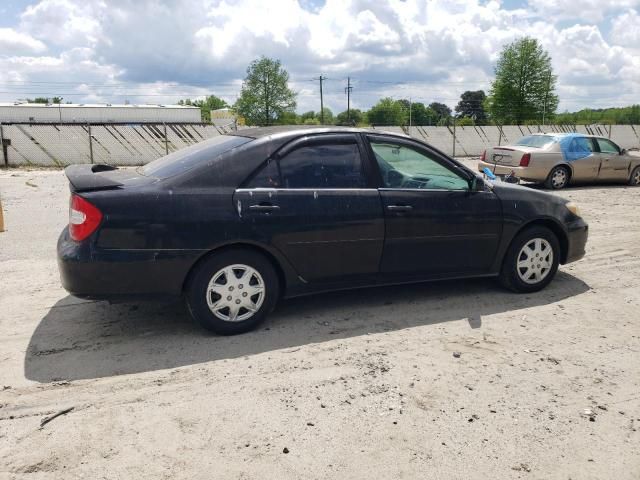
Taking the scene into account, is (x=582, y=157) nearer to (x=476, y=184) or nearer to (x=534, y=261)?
(x=534, y=261)

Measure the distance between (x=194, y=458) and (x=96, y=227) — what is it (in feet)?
6.07

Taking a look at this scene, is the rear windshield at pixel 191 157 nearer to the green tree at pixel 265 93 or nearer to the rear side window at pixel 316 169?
the rear side window at pixel 316 169

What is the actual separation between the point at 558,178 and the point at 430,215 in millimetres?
10274

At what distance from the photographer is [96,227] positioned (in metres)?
3.87

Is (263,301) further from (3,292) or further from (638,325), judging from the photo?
(638,325)

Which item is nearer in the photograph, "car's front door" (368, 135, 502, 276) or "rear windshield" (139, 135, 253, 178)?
"rear windshield" (139, 135, 253, 178)

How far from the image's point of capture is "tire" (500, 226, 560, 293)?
5.31 metres

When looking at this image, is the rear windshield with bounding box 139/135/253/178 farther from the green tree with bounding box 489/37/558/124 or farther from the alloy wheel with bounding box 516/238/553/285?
the green tree with bounding box 489/37/558/124

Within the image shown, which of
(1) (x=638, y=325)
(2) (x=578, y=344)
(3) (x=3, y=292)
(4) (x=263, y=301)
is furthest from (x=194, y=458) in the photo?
(1) (x=638, y=325)

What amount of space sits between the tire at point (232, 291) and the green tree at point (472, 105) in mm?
78731

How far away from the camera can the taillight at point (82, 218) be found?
387 cm

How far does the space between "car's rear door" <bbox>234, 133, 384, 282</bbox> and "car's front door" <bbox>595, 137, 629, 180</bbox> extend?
12.0 meters

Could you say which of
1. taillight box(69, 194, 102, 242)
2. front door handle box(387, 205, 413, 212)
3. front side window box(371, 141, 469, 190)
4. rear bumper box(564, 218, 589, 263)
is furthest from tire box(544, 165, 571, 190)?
taillight box(69, 194, 102, 242)

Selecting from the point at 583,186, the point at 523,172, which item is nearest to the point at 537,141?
the point at 523,172
